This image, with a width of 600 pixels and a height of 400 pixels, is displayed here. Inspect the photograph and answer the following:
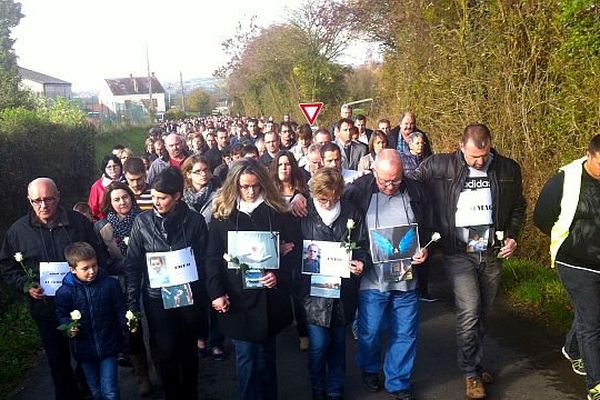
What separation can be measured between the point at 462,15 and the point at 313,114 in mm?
7232

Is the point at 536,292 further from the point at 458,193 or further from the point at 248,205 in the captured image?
the point at 248,205

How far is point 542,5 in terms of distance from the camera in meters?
7.75

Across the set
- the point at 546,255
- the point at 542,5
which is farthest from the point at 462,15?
the point at 546,255

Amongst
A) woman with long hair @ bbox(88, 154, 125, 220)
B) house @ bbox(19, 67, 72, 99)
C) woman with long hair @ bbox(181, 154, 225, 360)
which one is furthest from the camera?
house @ bbox(19, 67, 72, 99)

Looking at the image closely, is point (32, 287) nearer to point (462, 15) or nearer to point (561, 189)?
point (561, 189)

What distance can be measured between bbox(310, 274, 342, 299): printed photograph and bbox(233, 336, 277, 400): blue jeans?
19.3 inches

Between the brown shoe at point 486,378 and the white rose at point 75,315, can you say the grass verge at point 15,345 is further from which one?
the brown shoe at point 486,378

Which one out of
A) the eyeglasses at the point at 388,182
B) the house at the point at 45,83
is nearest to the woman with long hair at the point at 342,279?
the eyeglasses at the point at 388,182

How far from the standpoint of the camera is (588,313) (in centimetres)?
448

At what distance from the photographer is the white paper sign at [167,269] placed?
14.7 feet

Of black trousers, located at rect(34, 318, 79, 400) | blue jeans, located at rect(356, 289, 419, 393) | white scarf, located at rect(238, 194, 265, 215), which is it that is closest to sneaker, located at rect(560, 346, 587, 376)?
blue jeans, located at rect(356, 289, 419, 393)

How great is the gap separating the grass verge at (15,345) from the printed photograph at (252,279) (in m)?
2.71

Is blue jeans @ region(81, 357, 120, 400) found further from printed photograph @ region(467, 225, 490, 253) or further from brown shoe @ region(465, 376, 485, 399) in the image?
printed photograph @ region(467, 225, 490, 253)

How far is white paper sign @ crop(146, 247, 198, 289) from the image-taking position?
447 cm
